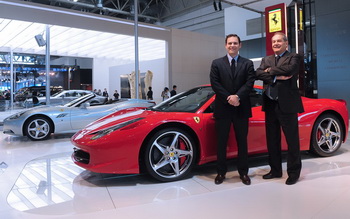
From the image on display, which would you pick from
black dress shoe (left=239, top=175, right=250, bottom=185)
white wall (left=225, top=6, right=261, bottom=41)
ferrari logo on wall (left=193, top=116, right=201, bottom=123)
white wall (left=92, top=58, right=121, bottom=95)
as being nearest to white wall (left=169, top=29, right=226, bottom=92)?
white wall (left=225, top=6, right=261, bottom=41)

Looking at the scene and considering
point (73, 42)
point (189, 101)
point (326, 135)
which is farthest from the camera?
point (73, 42)

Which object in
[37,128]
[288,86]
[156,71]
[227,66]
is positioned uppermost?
[156,71]

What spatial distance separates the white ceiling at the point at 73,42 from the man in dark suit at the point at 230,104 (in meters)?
10.6

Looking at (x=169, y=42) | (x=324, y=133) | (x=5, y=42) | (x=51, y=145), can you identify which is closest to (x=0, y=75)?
(x=5, y=42)

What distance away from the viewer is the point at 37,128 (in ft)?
19.8

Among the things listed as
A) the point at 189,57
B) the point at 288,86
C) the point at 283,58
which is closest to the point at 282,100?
the point at 288,86

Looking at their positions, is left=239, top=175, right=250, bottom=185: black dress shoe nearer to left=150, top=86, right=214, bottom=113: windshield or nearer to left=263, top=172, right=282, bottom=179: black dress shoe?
left=263, top=172, right=282, bottom=179: black dress shoe

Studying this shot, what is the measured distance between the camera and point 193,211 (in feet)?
7.67

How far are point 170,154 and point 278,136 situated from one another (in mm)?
1218

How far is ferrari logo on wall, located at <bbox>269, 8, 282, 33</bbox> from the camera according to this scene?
791cm

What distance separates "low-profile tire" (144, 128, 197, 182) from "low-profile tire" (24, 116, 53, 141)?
3.92 metres

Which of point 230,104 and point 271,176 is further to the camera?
point 271,176

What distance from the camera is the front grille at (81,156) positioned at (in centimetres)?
304

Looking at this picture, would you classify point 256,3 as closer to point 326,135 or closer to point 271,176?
point 326,135
